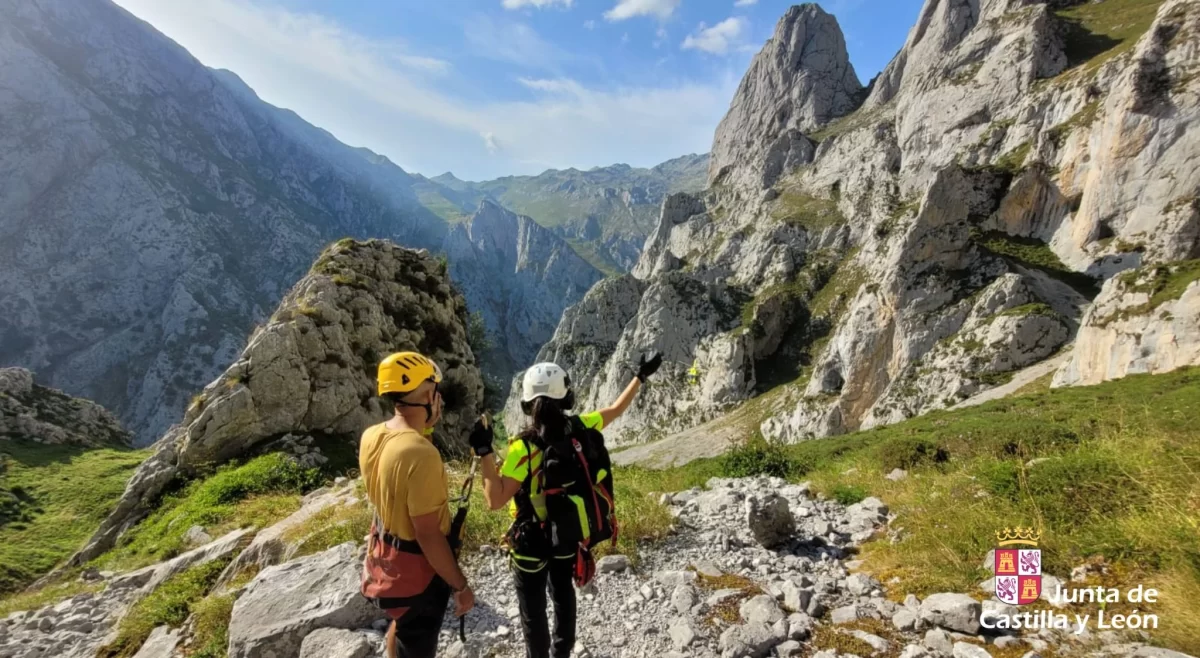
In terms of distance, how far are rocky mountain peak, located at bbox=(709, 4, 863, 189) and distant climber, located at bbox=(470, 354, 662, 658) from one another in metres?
145

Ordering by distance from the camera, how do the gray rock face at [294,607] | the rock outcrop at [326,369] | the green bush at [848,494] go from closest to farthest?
the gray rock face at [294,607] → the green bush at [848,494] → the rock outcrop at [326,369]

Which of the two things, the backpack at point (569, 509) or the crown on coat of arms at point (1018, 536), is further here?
the crown on coat of arms at point (1018, 536)

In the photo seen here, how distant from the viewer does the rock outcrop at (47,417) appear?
25.9m

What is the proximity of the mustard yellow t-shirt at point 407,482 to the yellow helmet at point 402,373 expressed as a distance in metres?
Answer: 0.33

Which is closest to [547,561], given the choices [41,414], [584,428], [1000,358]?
[584,428]

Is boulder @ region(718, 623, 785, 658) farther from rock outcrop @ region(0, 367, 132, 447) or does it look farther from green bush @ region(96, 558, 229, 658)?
rock outcrop @ region(0, 367, 132, 447)

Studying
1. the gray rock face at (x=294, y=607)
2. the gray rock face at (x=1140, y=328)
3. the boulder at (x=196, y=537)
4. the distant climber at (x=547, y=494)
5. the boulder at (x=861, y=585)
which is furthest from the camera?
the gray rock face at (x=1140, y=328)

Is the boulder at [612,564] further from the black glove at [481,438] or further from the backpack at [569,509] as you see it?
the black glove at [481,438]

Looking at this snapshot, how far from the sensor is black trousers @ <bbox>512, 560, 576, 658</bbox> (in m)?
4.38

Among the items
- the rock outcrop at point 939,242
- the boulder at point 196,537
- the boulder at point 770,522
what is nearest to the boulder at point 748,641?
the boulder at point 770,522

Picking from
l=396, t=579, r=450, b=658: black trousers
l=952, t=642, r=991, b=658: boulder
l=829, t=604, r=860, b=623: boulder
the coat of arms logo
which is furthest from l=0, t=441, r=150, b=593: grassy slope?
the coat of arms logo

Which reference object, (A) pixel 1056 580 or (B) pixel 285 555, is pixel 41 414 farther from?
(A) pixel 1056 580

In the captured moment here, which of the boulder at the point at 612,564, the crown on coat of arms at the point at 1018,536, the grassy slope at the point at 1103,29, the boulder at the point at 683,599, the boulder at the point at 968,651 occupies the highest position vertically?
the grassy slope at the point at 1103,29

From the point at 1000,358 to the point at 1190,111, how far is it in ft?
109
